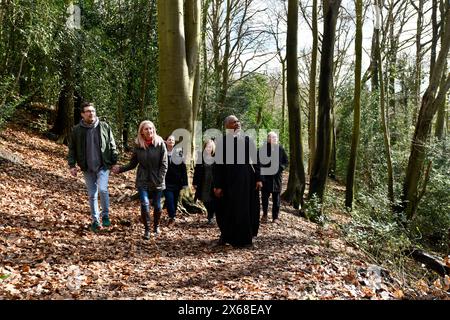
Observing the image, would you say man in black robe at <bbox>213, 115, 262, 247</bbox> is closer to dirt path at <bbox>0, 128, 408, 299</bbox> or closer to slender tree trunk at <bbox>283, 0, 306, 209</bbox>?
dirt path at <bbox>0, 128, 408, 299</bbox>

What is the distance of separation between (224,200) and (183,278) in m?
1.84

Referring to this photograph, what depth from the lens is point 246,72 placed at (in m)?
31.9

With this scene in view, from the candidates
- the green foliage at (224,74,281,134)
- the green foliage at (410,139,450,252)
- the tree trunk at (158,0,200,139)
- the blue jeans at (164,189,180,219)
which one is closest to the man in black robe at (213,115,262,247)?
the blue jeans at (164,189,180,219)

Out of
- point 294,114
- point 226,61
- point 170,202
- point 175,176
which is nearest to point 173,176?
point 175,176

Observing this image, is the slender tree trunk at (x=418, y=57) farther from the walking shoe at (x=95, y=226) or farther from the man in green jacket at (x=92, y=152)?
the walking shoe at (x=95, y=226)

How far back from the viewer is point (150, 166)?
259 inches

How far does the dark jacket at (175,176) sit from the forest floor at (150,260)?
0.80m

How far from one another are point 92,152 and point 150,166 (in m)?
0.94

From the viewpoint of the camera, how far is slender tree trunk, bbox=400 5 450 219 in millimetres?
11086

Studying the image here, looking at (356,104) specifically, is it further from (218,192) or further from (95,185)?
(95,185)

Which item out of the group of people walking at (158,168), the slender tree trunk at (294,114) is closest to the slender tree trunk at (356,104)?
the slender tree trunk at (294,114)

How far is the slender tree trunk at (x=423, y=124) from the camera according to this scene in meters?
11.1

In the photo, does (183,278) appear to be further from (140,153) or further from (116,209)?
(116,209)

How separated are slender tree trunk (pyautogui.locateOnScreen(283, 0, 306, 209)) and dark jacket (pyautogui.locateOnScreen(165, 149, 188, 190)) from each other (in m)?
5.68
